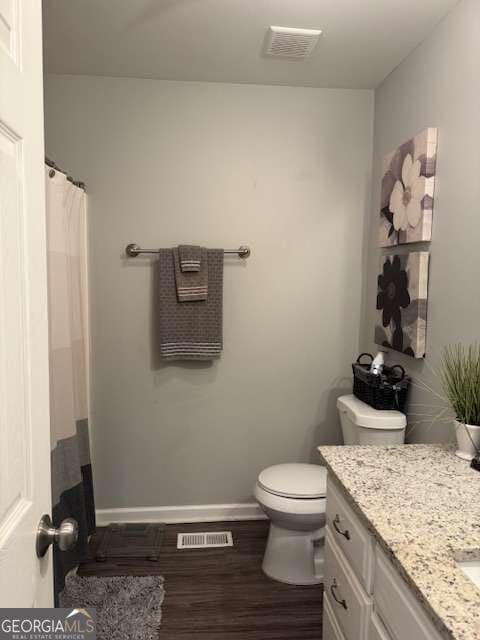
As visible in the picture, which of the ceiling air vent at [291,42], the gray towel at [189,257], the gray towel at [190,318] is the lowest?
the gray towel at [190,318]

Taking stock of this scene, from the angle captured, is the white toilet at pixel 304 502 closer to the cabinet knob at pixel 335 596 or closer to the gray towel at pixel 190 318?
the cabinet knob at pixel 335 596

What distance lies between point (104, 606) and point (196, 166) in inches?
85.1

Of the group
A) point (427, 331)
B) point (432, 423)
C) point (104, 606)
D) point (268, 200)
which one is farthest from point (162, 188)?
point (104, 606)

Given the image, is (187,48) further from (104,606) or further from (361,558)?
(104,606)

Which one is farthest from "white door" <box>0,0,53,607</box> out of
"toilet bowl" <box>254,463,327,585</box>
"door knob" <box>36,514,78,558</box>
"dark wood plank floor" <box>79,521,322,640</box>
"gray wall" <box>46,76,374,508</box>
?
"gray wall" <box>46,76,374,508</box>

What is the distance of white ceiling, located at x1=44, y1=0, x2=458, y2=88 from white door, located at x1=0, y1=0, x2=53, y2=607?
49.2 inches

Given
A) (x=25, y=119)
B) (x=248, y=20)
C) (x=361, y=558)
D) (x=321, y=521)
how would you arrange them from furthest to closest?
(x=321, y=521), (x=248, y=20), (x=361, y=558), (x=25, y=119)

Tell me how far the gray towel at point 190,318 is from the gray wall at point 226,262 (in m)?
0.11

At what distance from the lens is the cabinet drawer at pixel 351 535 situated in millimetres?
1200

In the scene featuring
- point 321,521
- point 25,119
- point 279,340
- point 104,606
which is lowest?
point 104,606

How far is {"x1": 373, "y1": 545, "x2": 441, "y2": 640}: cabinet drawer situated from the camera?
0.91 metres

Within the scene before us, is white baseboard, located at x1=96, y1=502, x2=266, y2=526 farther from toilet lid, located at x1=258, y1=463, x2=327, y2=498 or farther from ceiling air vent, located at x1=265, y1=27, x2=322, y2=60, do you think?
ceiling air vent, located at x1=265, y1=27, x2=322, y2=60

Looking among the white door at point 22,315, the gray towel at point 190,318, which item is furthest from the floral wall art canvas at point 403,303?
the white door at point 22,315

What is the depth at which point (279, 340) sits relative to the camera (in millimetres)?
2740
